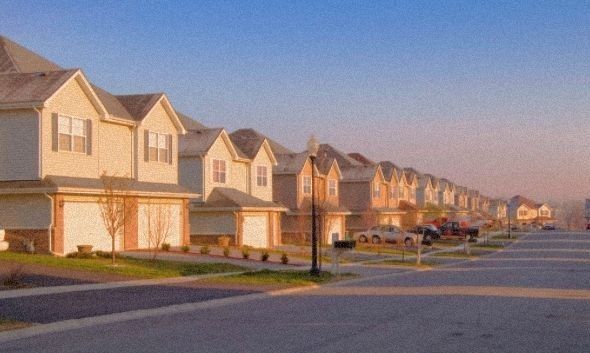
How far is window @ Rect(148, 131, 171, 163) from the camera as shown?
38844 mm

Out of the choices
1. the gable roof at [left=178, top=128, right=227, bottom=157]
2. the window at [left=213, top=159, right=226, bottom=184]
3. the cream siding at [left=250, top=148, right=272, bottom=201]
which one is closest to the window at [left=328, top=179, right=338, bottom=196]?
the cream siding at [left=250, top=148, right=272, bottom=201]

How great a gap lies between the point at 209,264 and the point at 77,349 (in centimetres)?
1911

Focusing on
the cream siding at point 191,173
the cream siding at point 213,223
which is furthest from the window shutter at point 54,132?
the cream siding at point 213,223

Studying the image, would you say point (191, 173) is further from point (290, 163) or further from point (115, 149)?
point (290, 163)

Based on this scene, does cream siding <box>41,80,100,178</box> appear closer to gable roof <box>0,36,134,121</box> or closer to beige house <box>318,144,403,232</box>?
gable roof <box>0,36,134,121</box>

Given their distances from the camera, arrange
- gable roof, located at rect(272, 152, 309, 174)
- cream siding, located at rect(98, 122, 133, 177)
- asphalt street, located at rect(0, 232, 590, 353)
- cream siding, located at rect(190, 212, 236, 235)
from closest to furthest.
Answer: asphalt street, located at rect(0, 232, 590, 353) < cream siding, located at rect(98, 122, 133, 177) < cream siding, located at rect(190, 212, 236, 235) < gable roof, located at rect(272, 152, 309, 174)

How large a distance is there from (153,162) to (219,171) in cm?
882

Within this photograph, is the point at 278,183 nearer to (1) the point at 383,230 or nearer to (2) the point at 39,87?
(1) the point at 383,230

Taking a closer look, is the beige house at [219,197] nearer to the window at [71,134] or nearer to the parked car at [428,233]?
the window at [71,134]

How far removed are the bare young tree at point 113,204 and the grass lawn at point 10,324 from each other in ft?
41.2

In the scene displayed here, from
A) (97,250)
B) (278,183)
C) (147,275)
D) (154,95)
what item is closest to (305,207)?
(278,183)

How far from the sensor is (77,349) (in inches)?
487

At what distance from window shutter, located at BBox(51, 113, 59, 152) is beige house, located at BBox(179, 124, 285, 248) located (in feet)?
47.2

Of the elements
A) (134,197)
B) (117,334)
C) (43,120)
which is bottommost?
(117,334)
